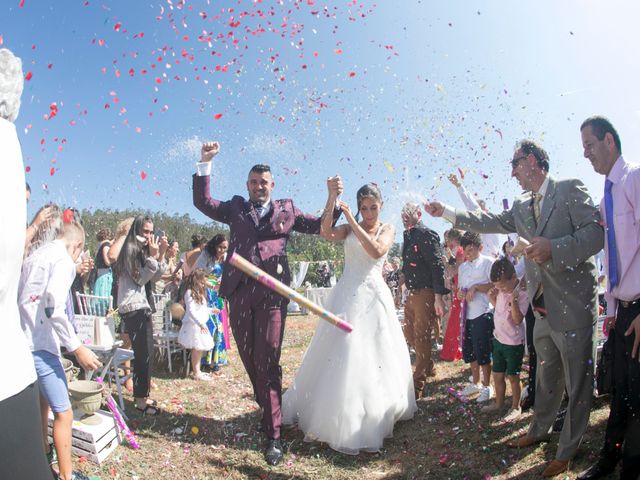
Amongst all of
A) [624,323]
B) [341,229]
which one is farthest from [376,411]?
[624,323]

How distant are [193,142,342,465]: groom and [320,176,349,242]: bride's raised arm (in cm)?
2

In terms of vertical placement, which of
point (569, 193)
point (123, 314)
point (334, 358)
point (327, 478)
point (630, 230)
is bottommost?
point (327, 478)

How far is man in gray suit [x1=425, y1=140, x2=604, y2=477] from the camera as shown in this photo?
3057mm

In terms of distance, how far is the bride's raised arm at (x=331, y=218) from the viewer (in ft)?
13.6

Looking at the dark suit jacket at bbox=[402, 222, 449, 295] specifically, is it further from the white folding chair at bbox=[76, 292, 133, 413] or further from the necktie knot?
the white folding chair at bbox=[76, 292, 133, 413]

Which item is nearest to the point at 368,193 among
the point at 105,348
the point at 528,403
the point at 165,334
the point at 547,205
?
the point at 547,205

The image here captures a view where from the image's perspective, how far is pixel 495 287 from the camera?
471 centimetres

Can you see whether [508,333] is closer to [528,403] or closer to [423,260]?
[528,403]

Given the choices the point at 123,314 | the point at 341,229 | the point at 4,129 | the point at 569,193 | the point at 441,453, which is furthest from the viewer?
the point at 123,314

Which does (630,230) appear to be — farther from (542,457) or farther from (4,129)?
(4,129)

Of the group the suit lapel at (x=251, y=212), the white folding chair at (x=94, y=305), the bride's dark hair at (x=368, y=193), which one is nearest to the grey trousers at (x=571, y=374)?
the bride's dark hair at (x=368, y=193)

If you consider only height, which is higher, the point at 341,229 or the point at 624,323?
the point at 341,229

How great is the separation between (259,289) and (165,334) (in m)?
3.74

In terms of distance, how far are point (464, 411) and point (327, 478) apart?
186 centimetres
